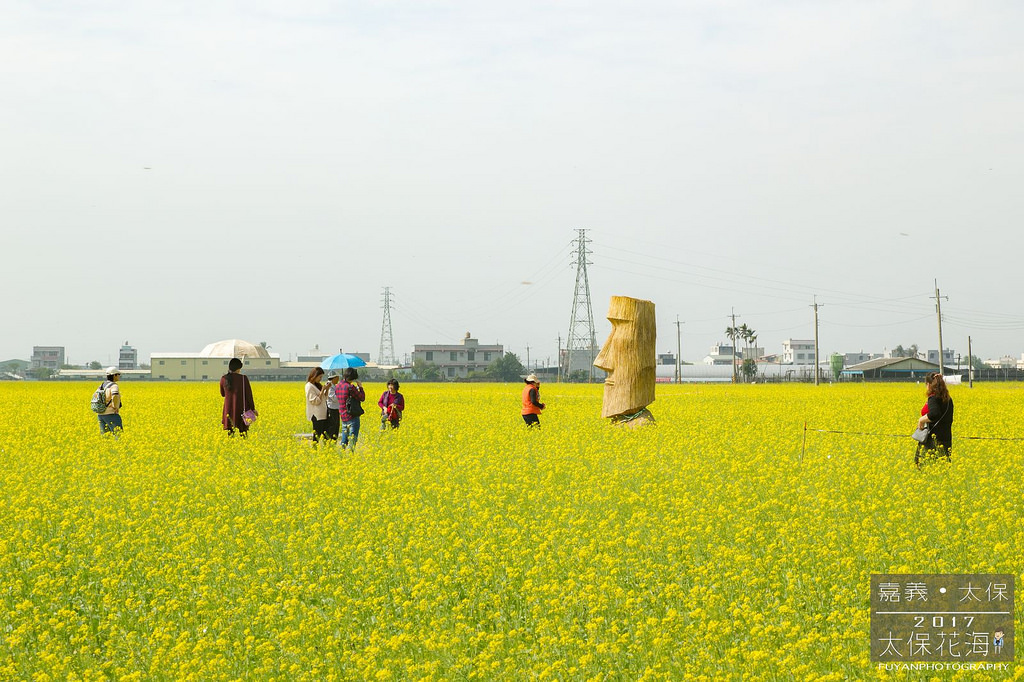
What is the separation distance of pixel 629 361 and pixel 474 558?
13.2 m

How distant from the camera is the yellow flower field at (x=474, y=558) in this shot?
5.30 metres

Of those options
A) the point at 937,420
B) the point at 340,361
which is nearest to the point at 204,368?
the point at 340,361

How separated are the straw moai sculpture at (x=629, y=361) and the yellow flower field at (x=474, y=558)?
6.09 meters

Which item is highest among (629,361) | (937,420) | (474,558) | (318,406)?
(629,361)

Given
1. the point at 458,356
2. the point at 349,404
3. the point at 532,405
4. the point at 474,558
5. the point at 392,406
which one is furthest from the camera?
the point at 458,356

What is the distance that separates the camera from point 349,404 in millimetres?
14914

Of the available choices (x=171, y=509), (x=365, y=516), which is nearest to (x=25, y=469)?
(x=171, y=509)

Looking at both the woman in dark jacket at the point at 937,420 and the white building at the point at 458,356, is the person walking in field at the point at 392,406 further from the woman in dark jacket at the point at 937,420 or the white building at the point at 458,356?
the white building at the point at 458,356

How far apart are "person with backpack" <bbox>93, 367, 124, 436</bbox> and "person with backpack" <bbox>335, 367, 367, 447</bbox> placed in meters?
3.83

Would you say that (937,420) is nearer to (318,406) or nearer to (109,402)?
(318,406)

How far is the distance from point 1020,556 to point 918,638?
235 centimetres

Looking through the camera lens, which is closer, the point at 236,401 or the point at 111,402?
the point at 111,402

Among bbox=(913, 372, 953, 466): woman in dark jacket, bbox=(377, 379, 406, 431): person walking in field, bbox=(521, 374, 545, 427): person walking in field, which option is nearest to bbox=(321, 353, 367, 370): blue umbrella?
bbox=(377, 379, 406, 431): person walking in field

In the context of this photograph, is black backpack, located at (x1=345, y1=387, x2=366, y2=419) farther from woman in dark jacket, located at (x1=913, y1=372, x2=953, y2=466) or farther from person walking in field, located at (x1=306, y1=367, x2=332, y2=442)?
woman in dark jacket, located at (x1=913, y1=372, x2=953, y2=466)
